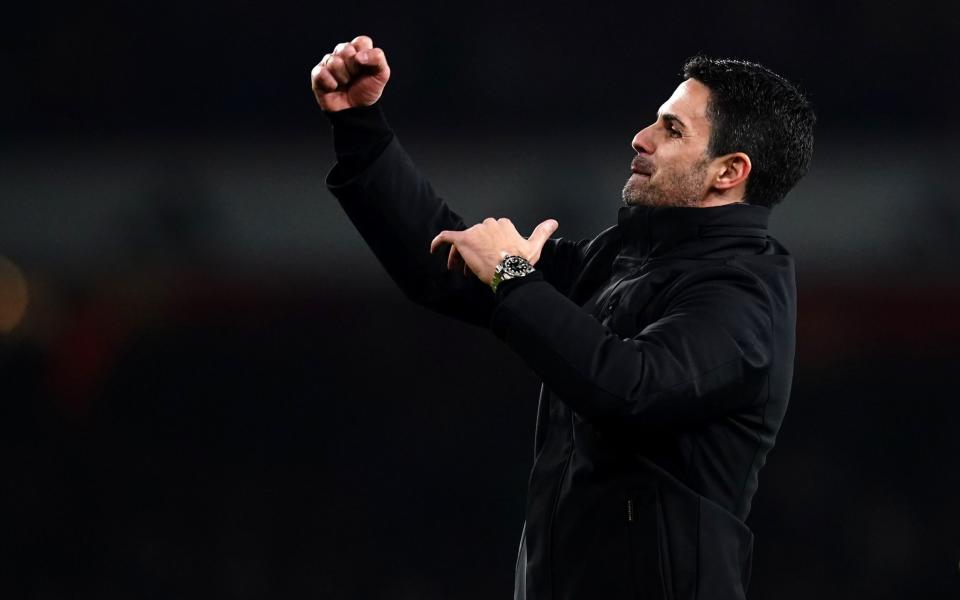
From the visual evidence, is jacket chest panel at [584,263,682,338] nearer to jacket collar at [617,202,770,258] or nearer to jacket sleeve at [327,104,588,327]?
jacket collar at [617,202,770,258]

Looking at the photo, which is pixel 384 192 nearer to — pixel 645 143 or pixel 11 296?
pixel 645 143

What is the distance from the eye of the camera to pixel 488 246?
112cm

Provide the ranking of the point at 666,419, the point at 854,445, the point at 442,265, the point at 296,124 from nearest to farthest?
the point at 666,419
the point at 442,265
the point at 854,445
the point at 296,124

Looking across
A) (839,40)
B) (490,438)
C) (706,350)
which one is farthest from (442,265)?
(839,40)

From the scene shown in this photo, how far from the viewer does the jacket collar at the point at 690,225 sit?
4.07ft

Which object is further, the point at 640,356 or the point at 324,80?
the point at 324,80

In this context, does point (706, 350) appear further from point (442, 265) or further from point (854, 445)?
point (854, 445)

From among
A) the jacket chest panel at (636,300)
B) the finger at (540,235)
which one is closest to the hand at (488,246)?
the finger at (540,235)

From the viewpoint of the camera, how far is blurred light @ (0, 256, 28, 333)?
3.07m

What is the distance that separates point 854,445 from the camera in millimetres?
2908

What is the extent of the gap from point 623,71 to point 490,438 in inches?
39.1

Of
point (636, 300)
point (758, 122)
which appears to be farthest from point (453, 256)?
point (758, 122)

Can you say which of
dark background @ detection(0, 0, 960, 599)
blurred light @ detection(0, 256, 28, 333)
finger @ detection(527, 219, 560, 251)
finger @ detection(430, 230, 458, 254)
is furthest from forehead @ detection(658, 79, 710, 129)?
blurred light @ detection(0, 256, 28, 333)

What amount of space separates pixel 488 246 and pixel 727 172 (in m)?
0.35
